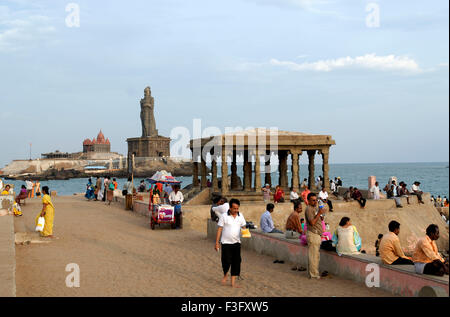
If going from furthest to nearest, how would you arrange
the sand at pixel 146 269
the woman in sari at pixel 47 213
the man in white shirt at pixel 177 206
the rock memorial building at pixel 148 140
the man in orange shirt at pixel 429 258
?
1. the rock memorial building at pixel 148 140
2. the man in white shirt at pixel 177 206
3. the woman in sari at pixel 47 213
4. the sand at pixel 146 269
5. the man in orange shirt at pixel 429 258

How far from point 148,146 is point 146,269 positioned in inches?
4383

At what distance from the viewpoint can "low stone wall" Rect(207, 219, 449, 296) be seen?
7910mm

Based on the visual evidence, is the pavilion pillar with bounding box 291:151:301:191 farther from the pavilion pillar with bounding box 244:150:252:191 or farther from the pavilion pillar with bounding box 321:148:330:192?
the pavilion pillar with bounding box 244:150:252:191

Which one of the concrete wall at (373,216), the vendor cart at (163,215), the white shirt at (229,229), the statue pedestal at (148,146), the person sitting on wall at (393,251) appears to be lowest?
the concrete wall at (373,216)

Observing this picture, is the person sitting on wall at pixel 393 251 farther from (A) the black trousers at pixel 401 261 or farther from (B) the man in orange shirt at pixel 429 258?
(B) the man in orange shirt at pixel 429 258

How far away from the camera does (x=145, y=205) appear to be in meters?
23.8

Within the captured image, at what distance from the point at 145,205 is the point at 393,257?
16466mm

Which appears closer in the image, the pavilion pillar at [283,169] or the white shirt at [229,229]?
the white shirt at [229,229]

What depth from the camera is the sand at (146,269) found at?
364 inches

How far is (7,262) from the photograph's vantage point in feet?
32.1

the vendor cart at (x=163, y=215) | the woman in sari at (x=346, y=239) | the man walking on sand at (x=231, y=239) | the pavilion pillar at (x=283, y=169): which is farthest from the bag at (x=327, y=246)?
the pavilion pillar at (x=283, y=169)

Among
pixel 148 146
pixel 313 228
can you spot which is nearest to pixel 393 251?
pixel 313 228

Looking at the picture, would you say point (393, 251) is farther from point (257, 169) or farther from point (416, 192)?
point (416, 192)

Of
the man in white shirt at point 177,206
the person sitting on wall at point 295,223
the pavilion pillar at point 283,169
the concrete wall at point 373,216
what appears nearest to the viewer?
the person sitting on wall at point 295,223
